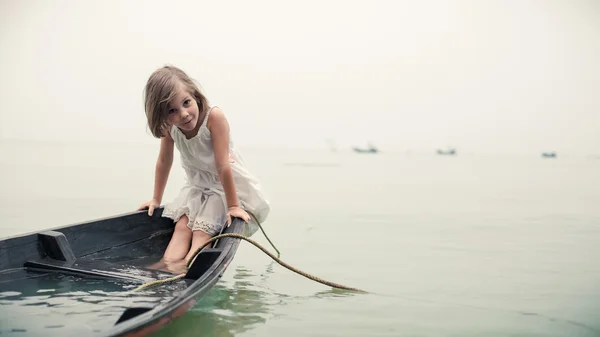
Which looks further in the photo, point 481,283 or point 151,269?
point 481,283

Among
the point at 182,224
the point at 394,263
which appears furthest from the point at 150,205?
the point at 394,263

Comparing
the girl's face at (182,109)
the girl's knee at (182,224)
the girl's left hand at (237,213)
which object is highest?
the girl's face at (182,109)

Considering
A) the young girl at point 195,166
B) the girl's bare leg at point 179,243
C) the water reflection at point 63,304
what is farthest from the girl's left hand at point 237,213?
the water reflection at point 63,304

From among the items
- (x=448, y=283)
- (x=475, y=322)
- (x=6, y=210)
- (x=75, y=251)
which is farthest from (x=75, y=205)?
(x=475, y=322)

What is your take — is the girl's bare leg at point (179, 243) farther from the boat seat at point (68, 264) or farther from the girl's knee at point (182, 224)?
the boat seat at point (68, 264)

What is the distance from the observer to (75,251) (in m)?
2.37

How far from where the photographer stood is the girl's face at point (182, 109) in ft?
7.80

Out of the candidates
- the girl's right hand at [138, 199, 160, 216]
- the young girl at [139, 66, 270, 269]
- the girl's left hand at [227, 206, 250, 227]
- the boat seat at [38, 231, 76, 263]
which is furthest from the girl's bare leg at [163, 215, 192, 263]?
the boat seat at [38, 231, 76, 263]

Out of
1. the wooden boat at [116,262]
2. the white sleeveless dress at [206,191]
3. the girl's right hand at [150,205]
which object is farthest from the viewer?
the girl's right hand at [150,205]

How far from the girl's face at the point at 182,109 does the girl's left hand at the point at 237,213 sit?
1.32 ft

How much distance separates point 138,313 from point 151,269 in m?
0.82

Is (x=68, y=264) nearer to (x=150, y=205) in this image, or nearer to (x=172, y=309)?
(x=150, y=205)

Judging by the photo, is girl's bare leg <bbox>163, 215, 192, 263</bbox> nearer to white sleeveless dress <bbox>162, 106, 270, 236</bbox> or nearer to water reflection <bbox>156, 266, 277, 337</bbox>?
white sleeveless dress <bbox>162, 106, 270, 236</bbox>

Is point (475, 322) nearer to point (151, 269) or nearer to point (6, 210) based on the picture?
point (151, 269)
